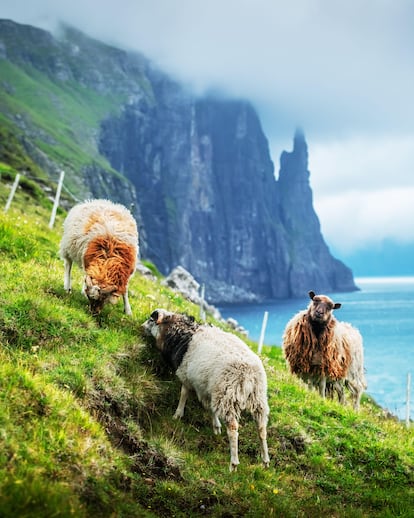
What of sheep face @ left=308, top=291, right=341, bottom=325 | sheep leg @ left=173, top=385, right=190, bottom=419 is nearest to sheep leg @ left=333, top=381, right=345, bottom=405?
sheep face @ left=308, top=291, right=341, bottom=325

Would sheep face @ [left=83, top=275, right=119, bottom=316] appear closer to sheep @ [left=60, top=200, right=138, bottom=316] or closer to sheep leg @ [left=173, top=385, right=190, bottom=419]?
sheep @ [left=60, top=200, right=138, bottom=316]

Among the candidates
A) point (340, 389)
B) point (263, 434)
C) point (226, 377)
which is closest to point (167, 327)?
point (226, 377)

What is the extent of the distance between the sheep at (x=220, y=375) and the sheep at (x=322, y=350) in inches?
187

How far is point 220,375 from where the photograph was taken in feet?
28.0

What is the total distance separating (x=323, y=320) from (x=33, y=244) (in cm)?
880

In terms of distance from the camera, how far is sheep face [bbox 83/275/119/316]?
10484 millimetres

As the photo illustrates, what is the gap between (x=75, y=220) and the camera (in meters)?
12.2

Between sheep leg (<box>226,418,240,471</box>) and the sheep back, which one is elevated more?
the sheep back

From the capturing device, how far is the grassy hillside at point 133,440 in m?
5.97

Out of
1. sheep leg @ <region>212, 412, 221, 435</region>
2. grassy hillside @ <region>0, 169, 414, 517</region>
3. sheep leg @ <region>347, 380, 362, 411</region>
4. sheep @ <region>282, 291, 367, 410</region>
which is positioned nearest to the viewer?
grassy hillside @ <region>0, 169, 414, 517</region>

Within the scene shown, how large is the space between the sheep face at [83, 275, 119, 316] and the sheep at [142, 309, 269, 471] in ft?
4.88

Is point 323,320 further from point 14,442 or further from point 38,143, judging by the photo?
point 38,143

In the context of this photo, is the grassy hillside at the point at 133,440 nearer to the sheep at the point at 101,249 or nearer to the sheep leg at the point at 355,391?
the sheep at the point at 101,249

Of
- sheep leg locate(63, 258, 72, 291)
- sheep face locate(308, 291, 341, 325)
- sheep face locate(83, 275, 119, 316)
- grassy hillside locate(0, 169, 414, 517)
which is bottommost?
grassy hillside locate(0, 169, 414, 517)
